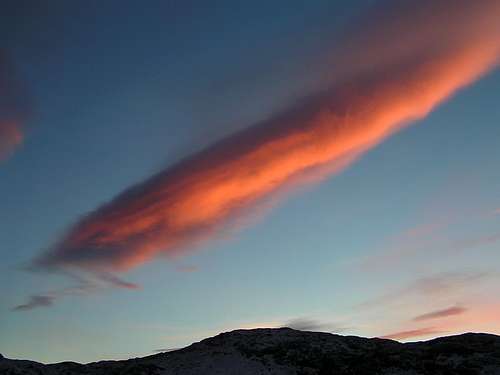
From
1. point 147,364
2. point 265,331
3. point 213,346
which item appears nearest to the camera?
point 147,364

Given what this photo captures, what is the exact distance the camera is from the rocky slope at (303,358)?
159ft

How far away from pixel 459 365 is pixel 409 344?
8007 millimetres

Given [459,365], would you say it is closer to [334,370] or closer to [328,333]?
[334,370]

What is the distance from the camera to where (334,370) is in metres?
49.1

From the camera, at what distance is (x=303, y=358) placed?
51.6 m

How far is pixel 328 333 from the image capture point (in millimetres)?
59219

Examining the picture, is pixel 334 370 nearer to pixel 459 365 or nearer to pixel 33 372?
pixel 459 365

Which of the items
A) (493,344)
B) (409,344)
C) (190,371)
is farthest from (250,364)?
(493,344)

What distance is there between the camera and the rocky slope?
4850cm

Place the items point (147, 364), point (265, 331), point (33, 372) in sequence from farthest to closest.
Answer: point (265, 331)
point (147, 364)
point (33, 372)

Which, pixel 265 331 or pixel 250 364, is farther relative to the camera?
pixel 265 331

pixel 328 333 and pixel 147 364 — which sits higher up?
pixel 328 333

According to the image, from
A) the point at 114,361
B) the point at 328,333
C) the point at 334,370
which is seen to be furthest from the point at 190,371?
the point at 328,333

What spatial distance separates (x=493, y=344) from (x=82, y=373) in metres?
39.7
